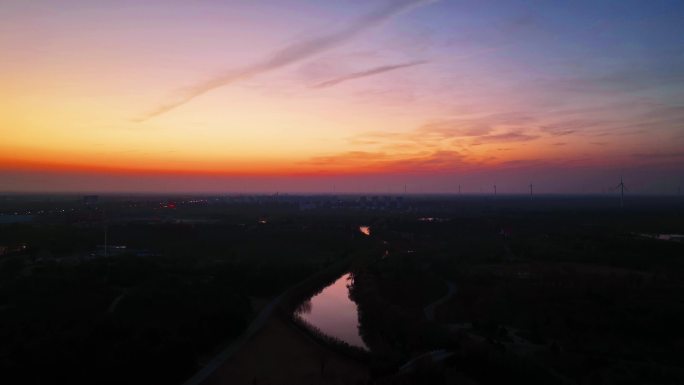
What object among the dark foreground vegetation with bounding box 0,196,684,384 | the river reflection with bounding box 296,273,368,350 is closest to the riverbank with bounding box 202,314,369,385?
the dark foreground vegetation with bounding box 0,196,684,384

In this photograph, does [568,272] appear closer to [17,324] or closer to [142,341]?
[142,341]

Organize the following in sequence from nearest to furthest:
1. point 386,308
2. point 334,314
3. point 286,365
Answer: point 286,365, point 386,308, point 334,314

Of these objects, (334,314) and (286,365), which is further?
(334,314)

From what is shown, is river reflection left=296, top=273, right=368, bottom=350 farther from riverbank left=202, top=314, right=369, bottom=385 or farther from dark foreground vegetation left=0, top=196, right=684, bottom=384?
riverbank left=202, top=314, right=369, bottom=385

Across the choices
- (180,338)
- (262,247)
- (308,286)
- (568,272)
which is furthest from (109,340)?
(262,247)

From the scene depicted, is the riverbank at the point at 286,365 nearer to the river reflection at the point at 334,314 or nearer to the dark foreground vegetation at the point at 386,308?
the dark foreground vegetation at the point at 386,308

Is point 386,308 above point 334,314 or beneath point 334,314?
above

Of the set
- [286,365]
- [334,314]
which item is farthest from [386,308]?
[286,365]

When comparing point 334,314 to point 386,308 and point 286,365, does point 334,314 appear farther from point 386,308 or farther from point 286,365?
point 286,365
